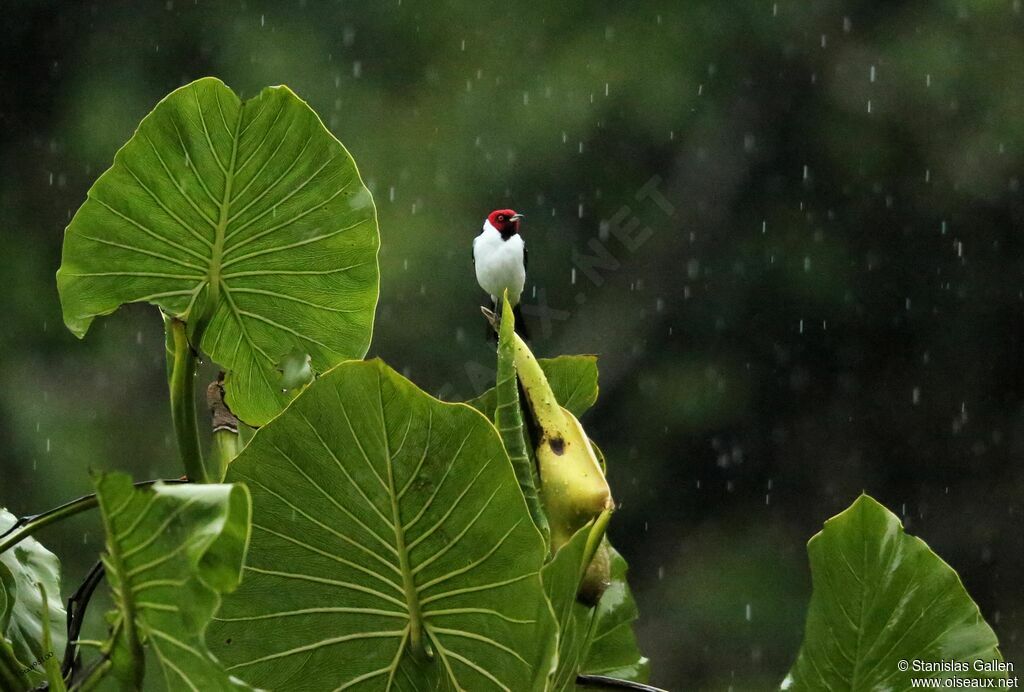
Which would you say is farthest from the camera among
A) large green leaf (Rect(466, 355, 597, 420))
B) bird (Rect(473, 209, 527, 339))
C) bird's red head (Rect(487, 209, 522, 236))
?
bird's red head (Rect(487, 209, 522, 236))

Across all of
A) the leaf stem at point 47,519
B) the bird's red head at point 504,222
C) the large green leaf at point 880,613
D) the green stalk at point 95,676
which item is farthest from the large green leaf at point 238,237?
the bird's red head at point 504,222

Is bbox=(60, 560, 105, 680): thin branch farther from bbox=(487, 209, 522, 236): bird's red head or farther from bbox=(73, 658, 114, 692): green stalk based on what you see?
bbox=(487, 209, 522, 236): bird's red head

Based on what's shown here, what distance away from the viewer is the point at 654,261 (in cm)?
495

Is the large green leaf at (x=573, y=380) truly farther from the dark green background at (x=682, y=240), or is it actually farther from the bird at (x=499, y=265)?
the dark green background at (x=682, y=240)

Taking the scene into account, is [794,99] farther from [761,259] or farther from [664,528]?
[664,528]

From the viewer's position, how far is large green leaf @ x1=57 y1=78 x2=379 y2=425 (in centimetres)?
84

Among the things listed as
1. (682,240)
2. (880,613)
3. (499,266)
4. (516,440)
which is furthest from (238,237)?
(682,240)

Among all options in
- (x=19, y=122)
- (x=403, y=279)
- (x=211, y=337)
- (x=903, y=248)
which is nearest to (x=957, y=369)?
(x=903, y=248)

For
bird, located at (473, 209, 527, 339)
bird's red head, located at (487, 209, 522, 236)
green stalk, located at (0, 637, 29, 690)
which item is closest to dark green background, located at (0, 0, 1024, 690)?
bird's red head, located at (487, 209, 522, 236)

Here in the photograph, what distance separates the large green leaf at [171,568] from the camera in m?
0.54

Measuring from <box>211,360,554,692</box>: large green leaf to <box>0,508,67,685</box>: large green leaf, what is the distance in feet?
0.63

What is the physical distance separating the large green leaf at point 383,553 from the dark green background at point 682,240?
3.74 meters

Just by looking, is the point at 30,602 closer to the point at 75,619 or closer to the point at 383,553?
the point at 75,619

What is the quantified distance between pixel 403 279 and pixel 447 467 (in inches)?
156
